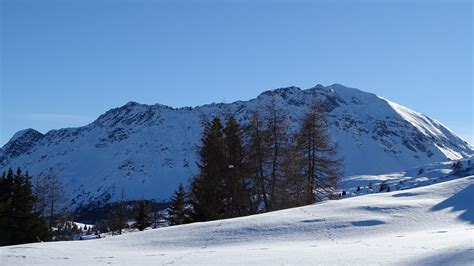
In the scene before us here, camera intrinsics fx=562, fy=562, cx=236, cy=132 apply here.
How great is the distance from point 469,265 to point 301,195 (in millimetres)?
21221

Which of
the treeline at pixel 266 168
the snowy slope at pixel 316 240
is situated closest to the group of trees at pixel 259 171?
the treeline at pixel 266 168

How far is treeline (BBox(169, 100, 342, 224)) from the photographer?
32844mm

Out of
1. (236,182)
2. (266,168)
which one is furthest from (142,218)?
(266,168)

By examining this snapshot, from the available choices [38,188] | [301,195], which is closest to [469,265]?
[301,195]

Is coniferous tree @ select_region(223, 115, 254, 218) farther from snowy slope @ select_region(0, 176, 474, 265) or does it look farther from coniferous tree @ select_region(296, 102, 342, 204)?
snowy slope @ select_region(0, 176, 474, 265)

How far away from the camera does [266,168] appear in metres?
33.9

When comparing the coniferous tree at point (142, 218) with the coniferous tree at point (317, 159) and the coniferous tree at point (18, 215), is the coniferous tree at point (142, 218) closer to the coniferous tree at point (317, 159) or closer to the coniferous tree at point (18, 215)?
the coniferous tree at point (18, 215)

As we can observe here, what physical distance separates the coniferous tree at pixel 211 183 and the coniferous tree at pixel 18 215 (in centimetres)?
882

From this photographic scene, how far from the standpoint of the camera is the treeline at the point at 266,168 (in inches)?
1293

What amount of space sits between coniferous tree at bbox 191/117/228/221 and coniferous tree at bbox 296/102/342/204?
4740mm

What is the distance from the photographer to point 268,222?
1920 centimetres

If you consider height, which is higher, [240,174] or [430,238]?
[240,174]

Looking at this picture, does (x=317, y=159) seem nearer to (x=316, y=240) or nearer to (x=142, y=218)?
(x=316, y=240)

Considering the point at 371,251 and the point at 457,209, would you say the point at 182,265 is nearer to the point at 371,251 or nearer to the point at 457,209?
the point at 371,251
